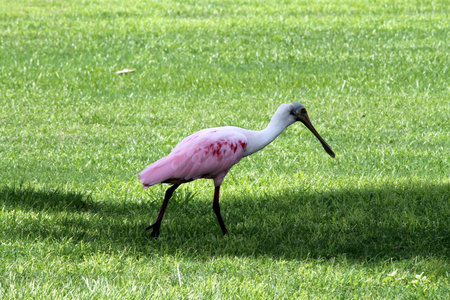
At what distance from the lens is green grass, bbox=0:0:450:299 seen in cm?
456

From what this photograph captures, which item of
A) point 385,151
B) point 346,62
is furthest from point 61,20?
point 385,151

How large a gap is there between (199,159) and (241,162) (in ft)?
8.80

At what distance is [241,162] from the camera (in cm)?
776

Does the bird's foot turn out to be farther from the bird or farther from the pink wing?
the pink wing

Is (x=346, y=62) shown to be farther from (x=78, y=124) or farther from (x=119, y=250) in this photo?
(x=119, y=250)

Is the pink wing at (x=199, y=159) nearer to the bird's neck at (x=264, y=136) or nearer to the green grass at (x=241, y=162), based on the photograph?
the bird's neck at (x=264, y=136)

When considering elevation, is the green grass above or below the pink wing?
below

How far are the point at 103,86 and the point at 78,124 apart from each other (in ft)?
7.94

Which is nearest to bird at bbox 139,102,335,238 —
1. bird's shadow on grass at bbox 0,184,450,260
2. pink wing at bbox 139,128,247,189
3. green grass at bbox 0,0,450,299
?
pink wing at bbox 139,128,247,189

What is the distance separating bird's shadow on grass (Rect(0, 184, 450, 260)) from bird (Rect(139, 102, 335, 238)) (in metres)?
0.26

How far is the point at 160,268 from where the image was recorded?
4582 millimetres

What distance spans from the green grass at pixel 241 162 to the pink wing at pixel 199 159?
0.51 m

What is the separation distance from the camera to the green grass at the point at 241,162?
4559mm

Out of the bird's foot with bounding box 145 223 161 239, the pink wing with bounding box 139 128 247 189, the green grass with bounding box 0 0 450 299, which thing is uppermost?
the pink wing with bounding box 139 128 247 189
